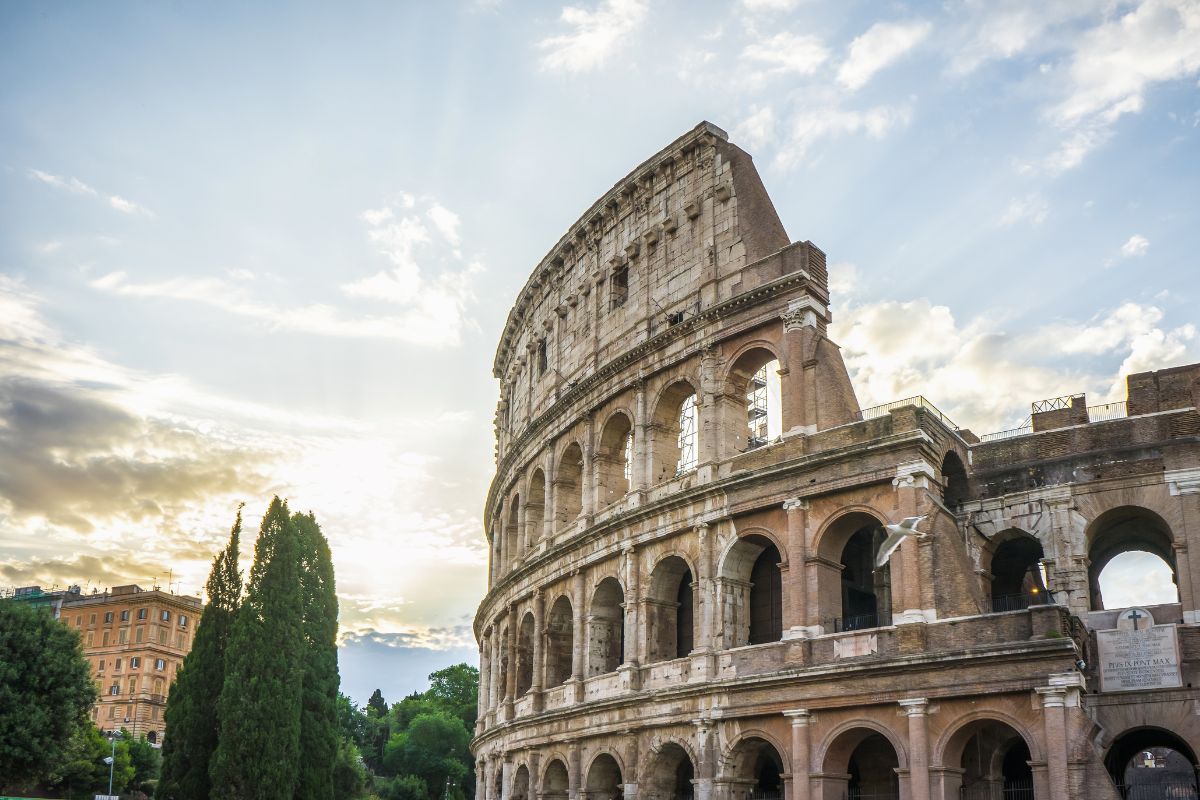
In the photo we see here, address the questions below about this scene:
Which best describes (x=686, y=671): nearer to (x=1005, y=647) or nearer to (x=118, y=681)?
(x=1005, y=647)

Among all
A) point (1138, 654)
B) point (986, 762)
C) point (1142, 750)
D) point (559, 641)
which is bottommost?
point (986, 762)

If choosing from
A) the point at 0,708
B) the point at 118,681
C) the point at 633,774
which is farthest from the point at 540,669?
the point at 118,681

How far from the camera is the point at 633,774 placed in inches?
1033

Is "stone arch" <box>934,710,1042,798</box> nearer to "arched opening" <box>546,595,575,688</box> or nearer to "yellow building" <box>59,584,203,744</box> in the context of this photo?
"arched opening" <box>546,595,575,688</box>

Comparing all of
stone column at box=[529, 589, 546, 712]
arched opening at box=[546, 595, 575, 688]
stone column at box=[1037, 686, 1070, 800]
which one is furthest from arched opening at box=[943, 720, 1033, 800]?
stone column at box=[529, 589, 546, 712]

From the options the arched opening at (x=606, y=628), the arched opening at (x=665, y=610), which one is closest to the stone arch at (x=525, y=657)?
the arched opening at (x=606, y=628)

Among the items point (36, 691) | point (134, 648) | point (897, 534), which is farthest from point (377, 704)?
point (897, 534)

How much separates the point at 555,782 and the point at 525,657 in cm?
463

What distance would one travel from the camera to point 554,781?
30.3m

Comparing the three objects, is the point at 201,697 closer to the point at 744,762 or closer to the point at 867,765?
the point at 744,762

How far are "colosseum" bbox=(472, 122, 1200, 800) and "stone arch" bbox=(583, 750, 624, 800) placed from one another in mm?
90

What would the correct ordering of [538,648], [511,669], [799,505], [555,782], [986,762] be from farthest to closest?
[511,669], [538,648], [555,782], [799,505], [986,762]

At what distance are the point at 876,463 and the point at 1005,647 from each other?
4547mm

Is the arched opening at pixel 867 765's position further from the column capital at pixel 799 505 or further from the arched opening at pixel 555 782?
the arched opening at pixel 555 782
